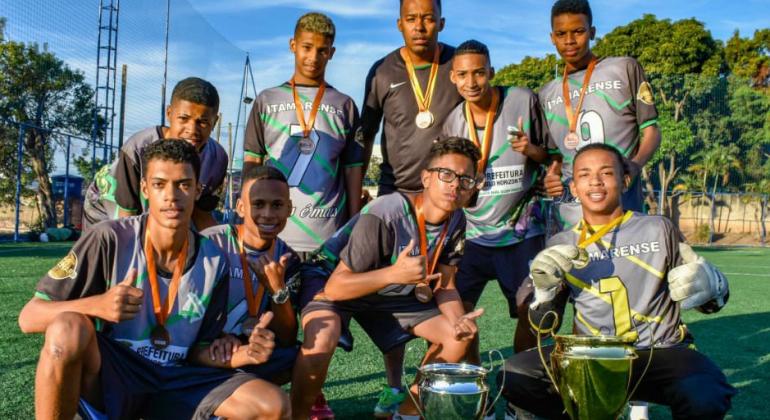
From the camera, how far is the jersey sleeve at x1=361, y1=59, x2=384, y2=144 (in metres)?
4.38

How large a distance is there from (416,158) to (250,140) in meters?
1.00

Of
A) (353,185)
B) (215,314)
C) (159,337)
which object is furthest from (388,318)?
(159,337)

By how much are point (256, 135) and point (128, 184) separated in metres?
0.80

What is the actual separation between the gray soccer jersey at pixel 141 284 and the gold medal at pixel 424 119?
63.9 inches

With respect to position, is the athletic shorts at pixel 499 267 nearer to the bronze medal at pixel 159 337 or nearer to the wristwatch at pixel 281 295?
the wristwatch at pixel 281 295

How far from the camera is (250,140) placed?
425 cm

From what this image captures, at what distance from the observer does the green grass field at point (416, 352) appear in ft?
13.2

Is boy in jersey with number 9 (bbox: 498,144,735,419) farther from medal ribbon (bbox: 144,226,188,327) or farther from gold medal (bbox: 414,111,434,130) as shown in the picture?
medal ribbon (bbox: 144,226,188,327)

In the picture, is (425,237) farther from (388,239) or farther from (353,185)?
(353,185)

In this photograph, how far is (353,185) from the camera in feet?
14.0

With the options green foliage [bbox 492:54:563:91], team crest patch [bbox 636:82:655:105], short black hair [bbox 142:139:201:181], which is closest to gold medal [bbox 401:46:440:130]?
team crest patch [bbox 636:82:655:105]

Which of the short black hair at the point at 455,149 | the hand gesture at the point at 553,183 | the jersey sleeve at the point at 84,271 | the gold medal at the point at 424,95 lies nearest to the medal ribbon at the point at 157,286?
the jersey sleeve at the point at 84,271

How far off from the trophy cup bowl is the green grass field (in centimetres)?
150

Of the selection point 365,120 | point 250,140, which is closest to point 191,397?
point 250,140
